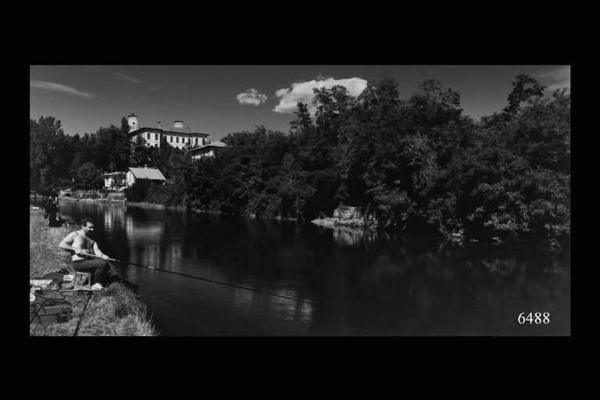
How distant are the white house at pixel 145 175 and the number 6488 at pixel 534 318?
34390 mm

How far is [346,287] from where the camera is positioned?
9086 millimetres

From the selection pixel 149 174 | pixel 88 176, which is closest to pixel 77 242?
pixel 88 176

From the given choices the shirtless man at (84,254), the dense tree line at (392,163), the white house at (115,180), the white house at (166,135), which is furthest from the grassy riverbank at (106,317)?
the white house at (115,180)

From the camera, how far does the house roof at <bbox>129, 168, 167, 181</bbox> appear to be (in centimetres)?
3762

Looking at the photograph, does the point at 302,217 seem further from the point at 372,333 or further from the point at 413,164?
the point at 372,333

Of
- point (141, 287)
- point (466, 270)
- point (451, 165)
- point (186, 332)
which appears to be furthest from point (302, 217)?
point (186, 332)

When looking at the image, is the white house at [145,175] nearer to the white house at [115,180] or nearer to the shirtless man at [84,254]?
the white house at [115,180]

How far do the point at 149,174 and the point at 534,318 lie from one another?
118 feet

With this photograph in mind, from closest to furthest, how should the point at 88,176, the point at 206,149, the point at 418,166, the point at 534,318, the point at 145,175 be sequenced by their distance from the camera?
the point at 534,318 → the point at 418,166 → the point at 88,176 → the point at 145,175 → the point at 206,149

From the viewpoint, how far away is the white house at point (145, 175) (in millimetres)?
37369

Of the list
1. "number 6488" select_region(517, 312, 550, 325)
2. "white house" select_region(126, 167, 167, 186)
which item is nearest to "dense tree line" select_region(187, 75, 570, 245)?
"white house" select_region(126, 167, 167, 186)

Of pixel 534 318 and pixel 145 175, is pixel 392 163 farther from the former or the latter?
pixel 145 175

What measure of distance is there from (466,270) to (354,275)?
3.01 m

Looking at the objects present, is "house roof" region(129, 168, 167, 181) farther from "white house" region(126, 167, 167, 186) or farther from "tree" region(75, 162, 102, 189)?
"tree" region(75, 162, 102, 189)
